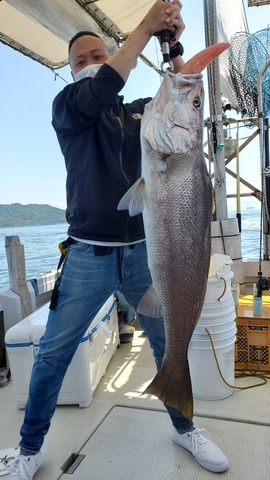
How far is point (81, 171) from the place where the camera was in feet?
6.20

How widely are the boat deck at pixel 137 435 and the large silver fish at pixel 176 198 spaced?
A: 1011mm

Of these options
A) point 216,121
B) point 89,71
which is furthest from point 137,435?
point 216,121

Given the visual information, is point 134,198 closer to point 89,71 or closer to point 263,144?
point 89,71

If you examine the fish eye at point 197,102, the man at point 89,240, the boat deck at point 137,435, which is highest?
the fish eye at point 197,102

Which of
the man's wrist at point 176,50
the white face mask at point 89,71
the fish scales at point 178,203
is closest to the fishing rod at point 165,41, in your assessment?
the man's wrist at point 176,50

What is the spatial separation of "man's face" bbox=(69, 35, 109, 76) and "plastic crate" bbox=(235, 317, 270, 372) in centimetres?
239

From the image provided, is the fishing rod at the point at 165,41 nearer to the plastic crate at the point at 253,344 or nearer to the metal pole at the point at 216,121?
the plastic crate at the point at 253,344

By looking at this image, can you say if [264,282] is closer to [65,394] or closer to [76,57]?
[65,394]

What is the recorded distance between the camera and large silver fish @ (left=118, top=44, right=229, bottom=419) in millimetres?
1450

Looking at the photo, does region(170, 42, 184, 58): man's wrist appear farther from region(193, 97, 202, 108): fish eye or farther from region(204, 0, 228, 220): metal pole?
region(204, 0, 228, 220): metal pole

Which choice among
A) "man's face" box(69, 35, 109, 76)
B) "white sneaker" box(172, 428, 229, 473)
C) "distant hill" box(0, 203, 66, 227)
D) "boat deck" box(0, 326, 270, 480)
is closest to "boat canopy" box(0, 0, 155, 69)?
"man's face" box(69, 35, 109, 76)

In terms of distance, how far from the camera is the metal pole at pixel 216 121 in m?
4.88

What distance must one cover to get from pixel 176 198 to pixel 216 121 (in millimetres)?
3890

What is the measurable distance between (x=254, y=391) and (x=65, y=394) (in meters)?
1.50
